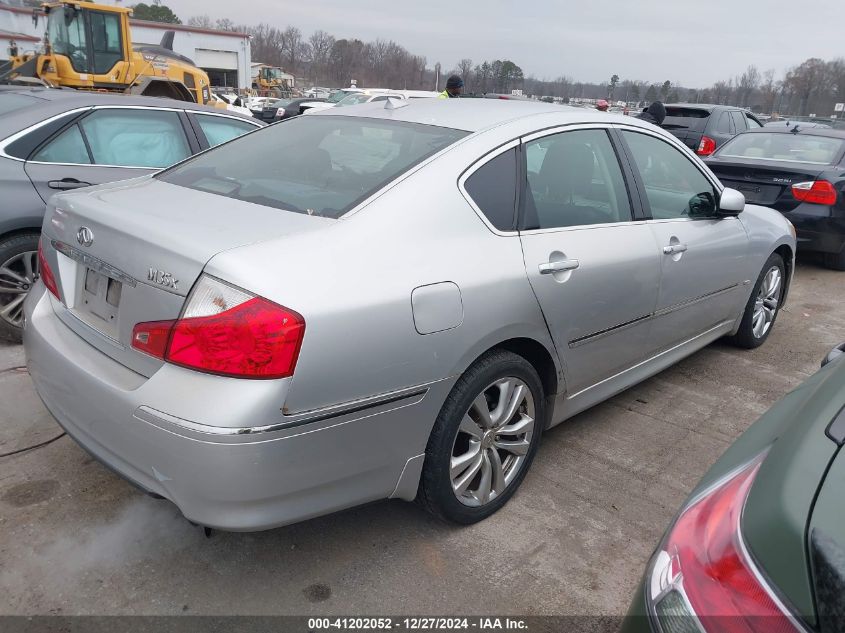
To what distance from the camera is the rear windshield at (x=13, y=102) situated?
4.33 m

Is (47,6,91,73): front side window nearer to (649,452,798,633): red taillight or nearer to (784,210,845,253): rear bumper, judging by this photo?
(784,210,845,253): rear bumper

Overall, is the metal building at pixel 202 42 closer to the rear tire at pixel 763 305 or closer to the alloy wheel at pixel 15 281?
the alloy wheel at pixel 15 281

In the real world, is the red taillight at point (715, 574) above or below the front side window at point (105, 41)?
below

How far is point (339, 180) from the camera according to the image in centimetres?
255

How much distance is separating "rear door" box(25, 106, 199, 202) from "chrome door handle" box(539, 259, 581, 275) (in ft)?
10.2

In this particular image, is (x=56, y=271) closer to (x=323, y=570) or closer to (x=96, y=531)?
(x=96, y=531)

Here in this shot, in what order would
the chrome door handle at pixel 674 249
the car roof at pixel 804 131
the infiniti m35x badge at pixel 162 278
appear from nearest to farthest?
the infiniti m35x badge at pixel 162 278 → the chrome door handle at pixel 674 249 → the car roof at pixel 804 131

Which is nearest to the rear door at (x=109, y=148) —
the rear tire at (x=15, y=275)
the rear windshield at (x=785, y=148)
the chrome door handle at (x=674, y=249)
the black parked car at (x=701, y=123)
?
the rear tire at (x=15, y=275)

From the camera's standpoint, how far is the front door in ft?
8.94

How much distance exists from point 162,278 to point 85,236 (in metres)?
0.53

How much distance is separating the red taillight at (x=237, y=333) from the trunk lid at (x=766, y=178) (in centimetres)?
662

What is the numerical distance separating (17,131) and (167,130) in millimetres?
983

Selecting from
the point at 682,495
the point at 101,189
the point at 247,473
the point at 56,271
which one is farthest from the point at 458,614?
the point at 101,189

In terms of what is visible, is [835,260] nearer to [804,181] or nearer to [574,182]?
[804,181]
